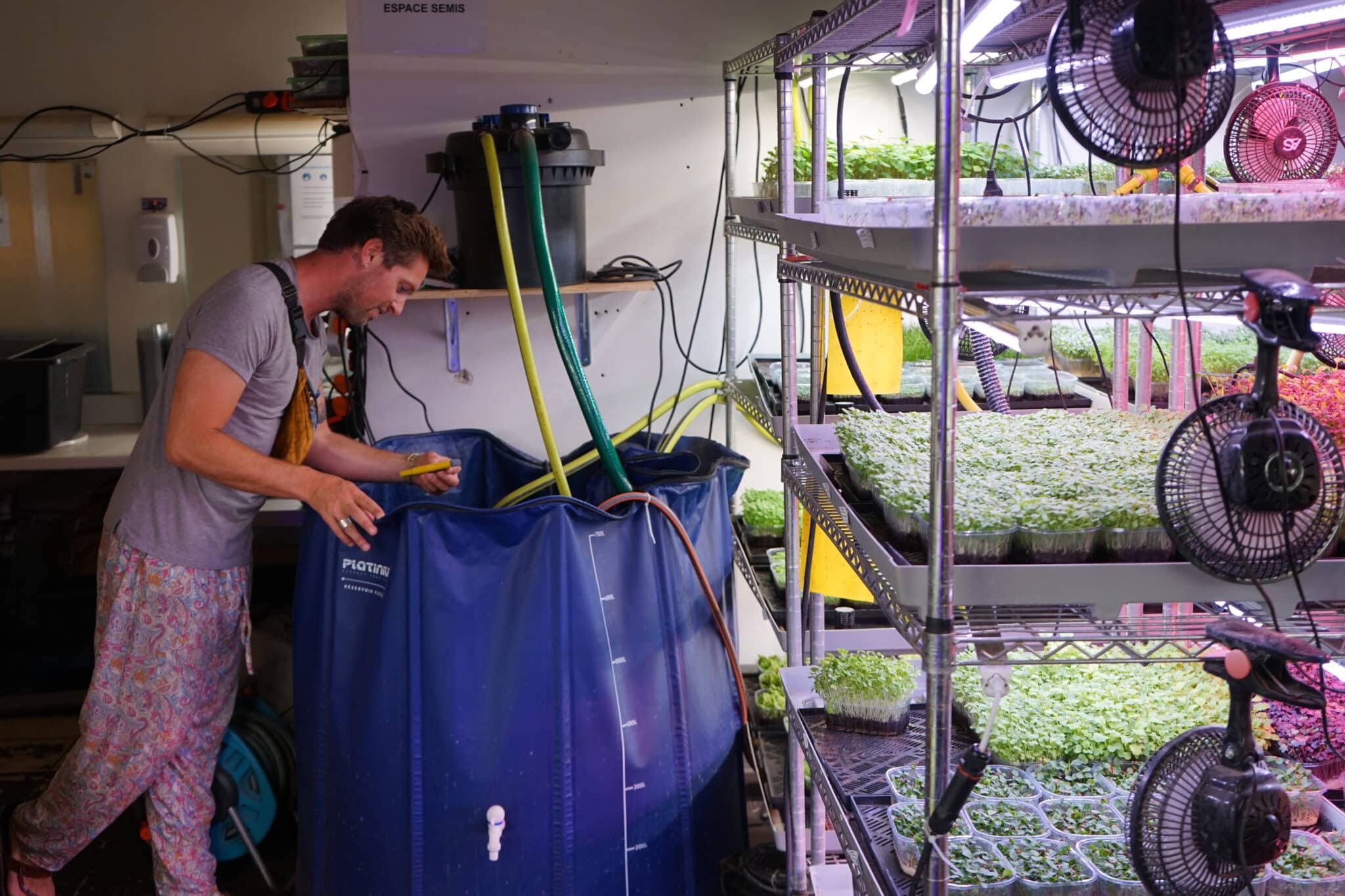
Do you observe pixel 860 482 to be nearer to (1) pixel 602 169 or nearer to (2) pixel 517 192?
(2) pixel 517 192

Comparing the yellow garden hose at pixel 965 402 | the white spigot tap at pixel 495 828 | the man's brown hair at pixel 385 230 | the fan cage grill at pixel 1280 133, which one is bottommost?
the white spigot tap at pixel 495 828

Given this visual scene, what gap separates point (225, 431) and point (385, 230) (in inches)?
21.4

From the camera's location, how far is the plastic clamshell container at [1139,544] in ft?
5.06

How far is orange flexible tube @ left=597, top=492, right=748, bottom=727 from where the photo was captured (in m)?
2.54

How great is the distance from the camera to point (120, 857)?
3.31 metres

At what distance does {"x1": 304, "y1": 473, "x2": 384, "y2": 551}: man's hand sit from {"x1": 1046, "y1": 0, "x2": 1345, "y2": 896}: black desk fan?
1545 millimetres

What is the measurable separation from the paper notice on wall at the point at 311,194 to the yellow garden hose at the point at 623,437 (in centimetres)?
174

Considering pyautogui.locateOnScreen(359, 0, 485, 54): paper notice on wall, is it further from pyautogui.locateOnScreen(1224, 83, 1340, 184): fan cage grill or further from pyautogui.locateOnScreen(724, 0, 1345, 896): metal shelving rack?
pyautogui.locateOnScreen(1224, 83, 1340, 184): fan cage grill

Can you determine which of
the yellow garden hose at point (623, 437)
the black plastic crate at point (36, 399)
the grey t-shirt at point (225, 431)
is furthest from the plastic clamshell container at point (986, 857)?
the black plastic crate at point (36, 399)

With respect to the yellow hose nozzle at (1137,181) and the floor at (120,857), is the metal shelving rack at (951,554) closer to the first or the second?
the yellow hose nozzle at (1137,181)

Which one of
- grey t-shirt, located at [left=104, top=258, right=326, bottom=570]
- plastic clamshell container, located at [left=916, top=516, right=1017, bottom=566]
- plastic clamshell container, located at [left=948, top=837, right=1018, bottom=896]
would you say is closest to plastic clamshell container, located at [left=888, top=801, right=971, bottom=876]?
plastic clamshell container, located at [left=948, top=837, right=1018, bottom=896]

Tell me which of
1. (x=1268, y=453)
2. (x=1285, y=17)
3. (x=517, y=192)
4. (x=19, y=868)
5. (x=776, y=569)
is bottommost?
(x=19, y=868)

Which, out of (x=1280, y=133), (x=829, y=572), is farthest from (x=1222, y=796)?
(x=1280, y=133)

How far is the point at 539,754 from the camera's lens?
2.42 meters
